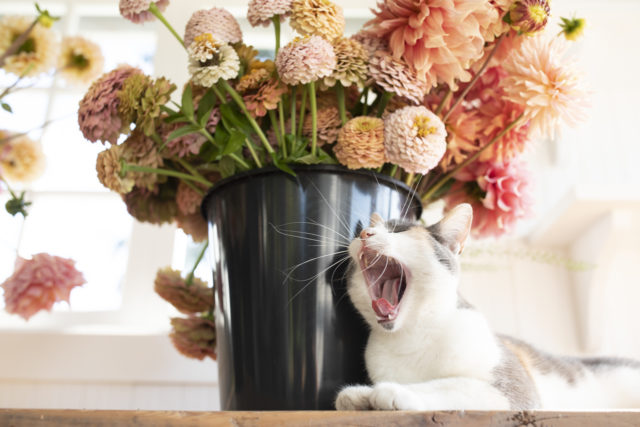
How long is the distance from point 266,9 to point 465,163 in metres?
0.31

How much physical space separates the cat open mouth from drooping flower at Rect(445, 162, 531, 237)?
20 cm

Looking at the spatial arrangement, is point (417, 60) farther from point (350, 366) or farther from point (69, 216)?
point (69, 216)

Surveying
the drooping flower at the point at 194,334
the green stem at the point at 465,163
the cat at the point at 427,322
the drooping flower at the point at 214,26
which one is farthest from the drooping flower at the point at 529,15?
the drooping flower at the point at 194,334

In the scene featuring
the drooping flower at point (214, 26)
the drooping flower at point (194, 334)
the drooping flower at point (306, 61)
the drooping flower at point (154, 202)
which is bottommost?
the drooping flower at point (194, 334)

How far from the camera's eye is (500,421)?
44cm

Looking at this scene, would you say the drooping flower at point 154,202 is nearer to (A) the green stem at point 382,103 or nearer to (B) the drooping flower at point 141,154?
(B) the drooping flower at point 141,154

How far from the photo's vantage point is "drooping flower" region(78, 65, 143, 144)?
2.24 feet

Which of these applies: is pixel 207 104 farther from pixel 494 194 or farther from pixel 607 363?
pixel 607 363

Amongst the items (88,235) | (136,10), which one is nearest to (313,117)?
(136,10)

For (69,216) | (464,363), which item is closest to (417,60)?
(464,363)

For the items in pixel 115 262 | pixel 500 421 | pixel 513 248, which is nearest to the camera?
pixel 500 421

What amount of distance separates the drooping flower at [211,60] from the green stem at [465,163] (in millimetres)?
304

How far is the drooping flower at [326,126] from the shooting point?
0.68 meters

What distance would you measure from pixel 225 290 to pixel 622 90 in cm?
123
